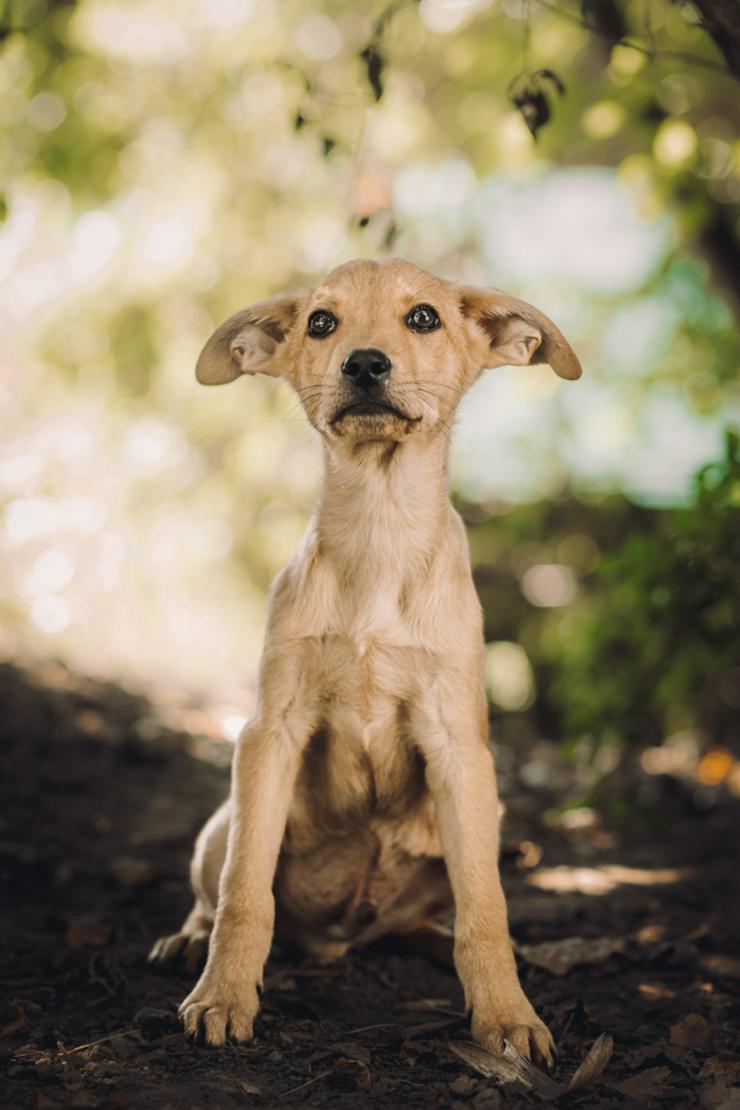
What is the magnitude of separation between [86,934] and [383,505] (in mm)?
1953

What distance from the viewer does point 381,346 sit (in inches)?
146

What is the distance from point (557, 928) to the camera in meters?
4.61

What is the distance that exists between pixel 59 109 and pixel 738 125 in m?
5.62

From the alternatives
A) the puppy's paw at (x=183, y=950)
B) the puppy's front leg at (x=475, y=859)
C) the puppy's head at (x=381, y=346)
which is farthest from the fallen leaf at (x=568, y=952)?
the puppy's head at (x=381, y=346)

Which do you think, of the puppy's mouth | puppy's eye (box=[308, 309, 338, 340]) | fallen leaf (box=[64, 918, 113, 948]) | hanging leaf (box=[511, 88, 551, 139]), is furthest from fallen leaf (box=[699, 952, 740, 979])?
hanging leaf (box=[511, 88, 551, 139])

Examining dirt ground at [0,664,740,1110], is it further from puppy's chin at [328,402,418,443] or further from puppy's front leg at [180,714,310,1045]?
puppy's chin at [328,402,418,443]

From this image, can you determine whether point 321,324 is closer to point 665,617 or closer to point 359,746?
point 359,746

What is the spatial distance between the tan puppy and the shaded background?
12.5 feet

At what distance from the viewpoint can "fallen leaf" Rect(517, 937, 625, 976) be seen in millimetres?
4106

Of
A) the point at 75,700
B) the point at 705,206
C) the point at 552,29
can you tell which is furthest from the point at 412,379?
the point at 552,29

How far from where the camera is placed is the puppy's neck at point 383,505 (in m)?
3.66

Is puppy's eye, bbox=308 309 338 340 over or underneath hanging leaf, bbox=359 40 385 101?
underneath

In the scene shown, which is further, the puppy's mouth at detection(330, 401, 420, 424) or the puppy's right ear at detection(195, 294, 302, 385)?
the puppy's right ear at detection(195, 294, 302, 385)

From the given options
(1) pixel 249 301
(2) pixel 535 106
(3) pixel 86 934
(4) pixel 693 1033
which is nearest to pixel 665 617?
(4) pixel 693 1033
